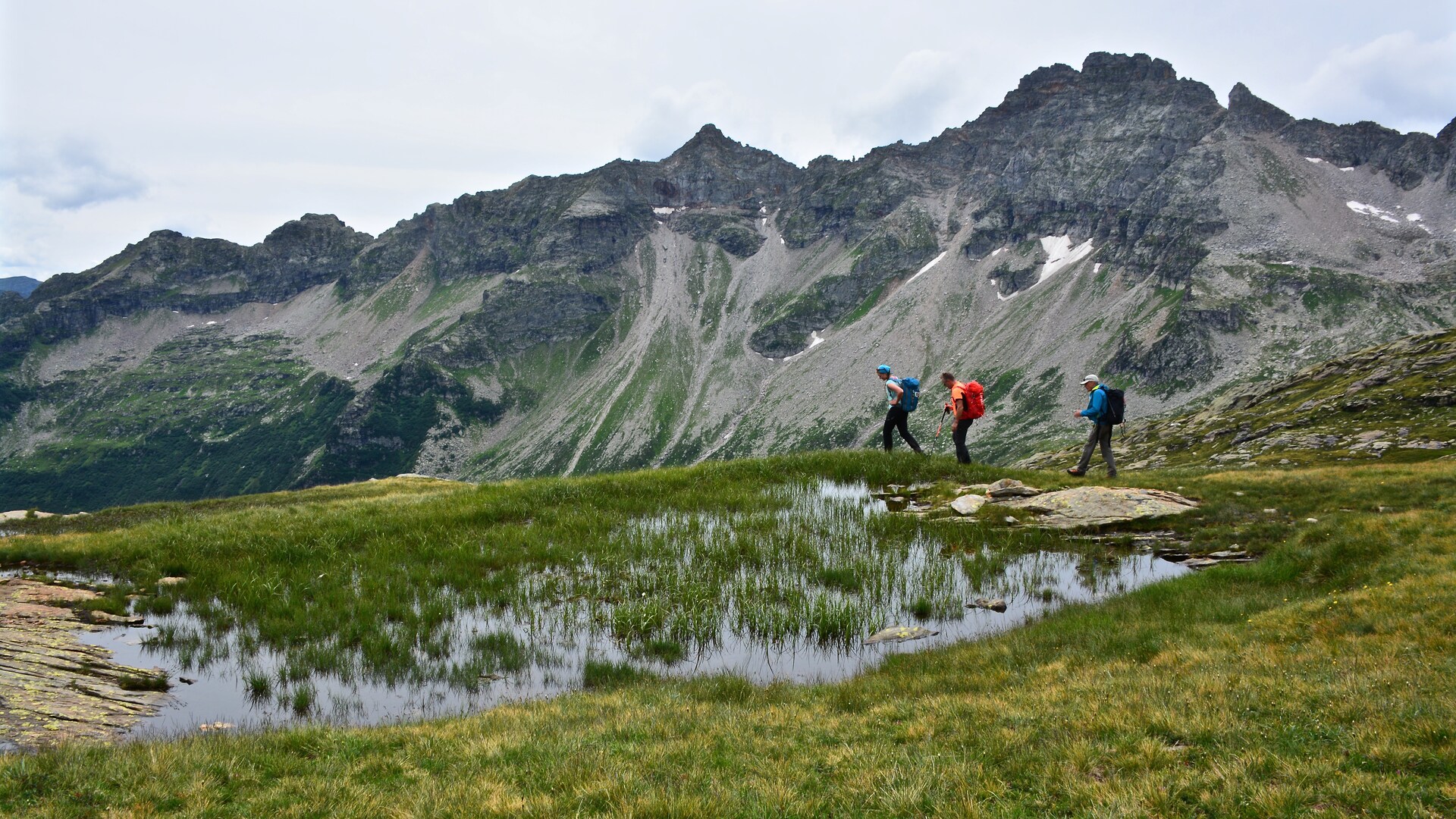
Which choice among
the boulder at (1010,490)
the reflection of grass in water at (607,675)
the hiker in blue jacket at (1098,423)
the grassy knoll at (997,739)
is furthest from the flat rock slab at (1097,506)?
the reflection of grass in water at (607,675)

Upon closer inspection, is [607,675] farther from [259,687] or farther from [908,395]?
[908,395]

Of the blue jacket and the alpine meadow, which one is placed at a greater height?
the blue jacket

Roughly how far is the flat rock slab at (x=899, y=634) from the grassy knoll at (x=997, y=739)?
1.28m

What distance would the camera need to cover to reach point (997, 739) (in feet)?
A: 27.1

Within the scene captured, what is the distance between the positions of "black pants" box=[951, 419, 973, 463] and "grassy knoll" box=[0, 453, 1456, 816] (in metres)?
13.0

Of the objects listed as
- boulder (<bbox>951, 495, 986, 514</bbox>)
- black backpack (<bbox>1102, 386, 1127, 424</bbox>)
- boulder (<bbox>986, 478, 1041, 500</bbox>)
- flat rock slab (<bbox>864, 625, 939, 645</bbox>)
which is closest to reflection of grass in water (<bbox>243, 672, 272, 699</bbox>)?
flat rock slab (<bbox>864, 625, 939, 645</bbox>)

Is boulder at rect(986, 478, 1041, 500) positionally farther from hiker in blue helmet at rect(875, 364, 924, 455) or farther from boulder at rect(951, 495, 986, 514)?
hiker in blue helmet at rect(875, 364, 924, 455)

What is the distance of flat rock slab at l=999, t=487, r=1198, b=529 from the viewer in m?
21.1

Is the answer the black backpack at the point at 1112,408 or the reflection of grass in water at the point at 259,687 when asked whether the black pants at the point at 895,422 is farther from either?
the reflection of grass in water at the point at 259,687

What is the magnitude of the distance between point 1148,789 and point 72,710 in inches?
552

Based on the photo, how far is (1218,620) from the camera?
41.7 ft

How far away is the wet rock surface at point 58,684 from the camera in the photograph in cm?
975

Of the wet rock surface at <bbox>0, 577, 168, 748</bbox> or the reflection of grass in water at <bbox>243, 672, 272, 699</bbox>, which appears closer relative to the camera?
the wet rock surface at <bbox>0, 577, 168, 748</bbox>

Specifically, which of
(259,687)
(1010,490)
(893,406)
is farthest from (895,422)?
(259,687)
